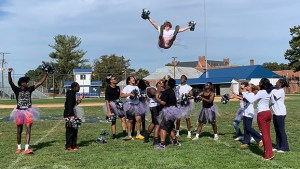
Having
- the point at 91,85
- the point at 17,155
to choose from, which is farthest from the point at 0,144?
the point at 91,85

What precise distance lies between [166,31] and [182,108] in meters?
3.08

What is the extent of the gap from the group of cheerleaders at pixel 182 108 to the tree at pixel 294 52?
7302cm

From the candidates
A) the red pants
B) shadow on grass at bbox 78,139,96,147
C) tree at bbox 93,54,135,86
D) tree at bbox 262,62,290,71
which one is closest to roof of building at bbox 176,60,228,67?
tree at bbox 262,62,290,71

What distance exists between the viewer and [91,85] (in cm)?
7562

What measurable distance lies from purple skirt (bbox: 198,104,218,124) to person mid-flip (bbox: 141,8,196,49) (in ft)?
10.6

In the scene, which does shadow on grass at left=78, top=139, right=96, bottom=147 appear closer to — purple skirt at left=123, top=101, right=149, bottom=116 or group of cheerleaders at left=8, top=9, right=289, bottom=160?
group of cheerleaders at left=8, top=9, right=289, bottom=160

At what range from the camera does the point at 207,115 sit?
1151 cm

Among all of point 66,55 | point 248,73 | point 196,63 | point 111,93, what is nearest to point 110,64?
point 66,55

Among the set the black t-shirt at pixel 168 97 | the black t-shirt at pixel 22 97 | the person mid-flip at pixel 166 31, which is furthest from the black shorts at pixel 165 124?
the black t-shirt at pixel 22 97

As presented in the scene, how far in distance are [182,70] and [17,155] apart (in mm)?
103108

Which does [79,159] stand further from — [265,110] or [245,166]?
[265,110]

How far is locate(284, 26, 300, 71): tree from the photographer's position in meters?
79.2

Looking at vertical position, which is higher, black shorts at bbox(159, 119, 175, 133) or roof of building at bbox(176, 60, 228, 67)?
roof of building at bbox(176, 60, 228, 67)

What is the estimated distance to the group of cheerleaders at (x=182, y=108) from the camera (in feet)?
28.6
